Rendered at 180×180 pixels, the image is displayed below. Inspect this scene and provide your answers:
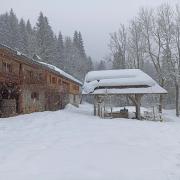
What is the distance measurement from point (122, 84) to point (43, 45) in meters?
36.6

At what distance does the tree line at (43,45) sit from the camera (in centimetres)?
6431

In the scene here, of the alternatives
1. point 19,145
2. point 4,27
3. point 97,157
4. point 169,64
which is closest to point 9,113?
point 19,145

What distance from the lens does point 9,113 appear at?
82.3ft

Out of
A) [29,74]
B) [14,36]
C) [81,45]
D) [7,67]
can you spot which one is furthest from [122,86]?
[81,45]

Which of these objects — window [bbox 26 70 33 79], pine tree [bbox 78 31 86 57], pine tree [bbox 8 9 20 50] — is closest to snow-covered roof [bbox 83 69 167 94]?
window [bbox 26 70 33 79]

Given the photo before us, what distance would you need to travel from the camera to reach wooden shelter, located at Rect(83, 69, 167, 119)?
29.4 meters

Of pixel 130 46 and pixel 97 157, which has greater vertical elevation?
pixel 130 46

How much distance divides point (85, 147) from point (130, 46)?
40.8m

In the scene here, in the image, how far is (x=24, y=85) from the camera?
2823 cm

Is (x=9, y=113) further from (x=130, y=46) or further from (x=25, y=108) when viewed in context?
(x=130, y=46)

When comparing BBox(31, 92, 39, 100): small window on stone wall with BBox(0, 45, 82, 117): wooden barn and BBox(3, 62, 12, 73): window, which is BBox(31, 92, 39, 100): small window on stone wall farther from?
BBox(3, 62, 12, 73): window

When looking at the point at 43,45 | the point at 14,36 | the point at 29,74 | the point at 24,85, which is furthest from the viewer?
Answer: the point at 14,36

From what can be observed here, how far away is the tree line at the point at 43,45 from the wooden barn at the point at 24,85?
24.4 m

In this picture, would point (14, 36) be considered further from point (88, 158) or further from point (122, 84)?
point (88, 158)
